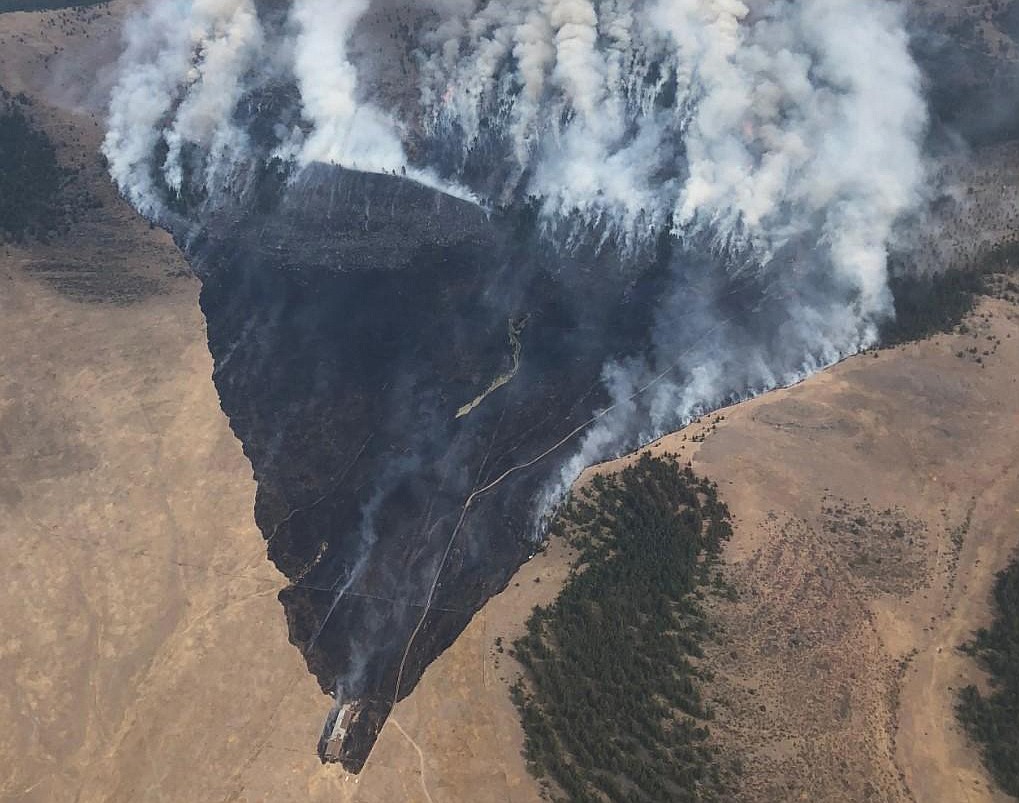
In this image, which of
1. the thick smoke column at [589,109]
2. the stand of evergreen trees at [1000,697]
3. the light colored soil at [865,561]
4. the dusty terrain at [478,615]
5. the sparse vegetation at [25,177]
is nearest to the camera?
the stand of evergreen trees at [1000,697]

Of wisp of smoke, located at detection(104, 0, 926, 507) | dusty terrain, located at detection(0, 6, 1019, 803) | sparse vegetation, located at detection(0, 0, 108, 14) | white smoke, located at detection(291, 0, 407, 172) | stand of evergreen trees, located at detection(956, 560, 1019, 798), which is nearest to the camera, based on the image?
stand of evergreen trees, located at detection(956, 560, 1019, 798)

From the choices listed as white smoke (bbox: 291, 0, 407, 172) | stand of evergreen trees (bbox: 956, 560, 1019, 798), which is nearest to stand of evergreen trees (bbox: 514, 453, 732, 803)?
stand of evergreen trees (bbox: 956, 560, 1019, 798)

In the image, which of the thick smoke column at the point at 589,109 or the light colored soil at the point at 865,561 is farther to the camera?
the thick smoke column at the point at 589,109

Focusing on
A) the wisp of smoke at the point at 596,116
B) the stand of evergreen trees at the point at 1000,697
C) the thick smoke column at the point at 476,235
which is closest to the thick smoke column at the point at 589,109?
the wisp of smoke at the point at 596,116

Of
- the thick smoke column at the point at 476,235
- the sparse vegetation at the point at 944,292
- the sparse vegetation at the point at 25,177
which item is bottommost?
the sparse vegetation at the point at 25,177

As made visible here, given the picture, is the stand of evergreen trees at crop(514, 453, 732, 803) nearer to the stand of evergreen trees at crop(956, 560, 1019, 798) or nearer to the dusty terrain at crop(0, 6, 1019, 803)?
the dusty terrain at crop(0, 6, 1019, 803)

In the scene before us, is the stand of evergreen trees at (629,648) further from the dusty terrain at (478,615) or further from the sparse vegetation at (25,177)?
the sparse vegetation at (25,177)
